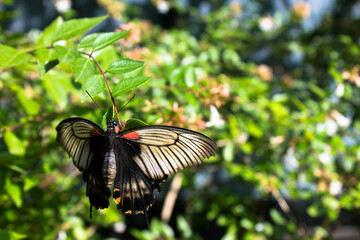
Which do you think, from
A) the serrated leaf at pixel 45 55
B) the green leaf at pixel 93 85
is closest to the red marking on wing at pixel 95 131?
the green leaf at pixel 93 85

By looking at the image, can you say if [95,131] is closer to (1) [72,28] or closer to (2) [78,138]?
(2) [78,138]

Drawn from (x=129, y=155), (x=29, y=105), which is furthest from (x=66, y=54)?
(x=29, y=105)

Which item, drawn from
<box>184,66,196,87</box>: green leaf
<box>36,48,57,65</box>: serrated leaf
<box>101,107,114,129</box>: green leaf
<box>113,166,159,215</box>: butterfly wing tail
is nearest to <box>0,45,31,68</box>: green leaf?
<box>36,48,57,65</box>: serrated leaf

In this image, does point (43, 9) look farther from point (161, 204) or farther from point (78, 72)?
point (78, 72)

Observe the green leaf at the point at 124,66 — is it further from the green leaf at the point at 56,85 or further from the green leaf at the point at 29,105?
the green leaf at the point at 29,105

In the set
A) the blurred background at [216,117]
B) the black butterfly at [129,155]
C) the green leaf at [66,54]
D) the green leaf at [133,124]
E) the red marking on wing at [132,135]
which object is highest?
the green leaf at [66,54]

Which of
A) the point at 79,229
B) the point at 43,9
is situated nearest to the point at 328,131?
the point at 79,229
